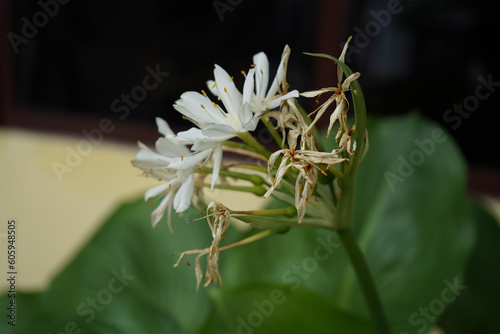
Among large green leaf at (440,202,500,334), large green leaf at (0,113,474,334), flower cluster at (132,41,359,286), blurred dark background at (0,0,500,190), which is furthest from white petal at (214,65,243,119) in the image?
blurred dark background at (0,0,500,190)

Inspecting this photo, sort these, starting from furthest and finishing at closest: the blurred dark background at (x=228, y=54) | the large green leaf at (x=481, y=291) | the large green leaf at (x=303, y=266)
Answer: the blurred dark background at (x=228, y=54)
the large green leaf at (x=481, y=291)
the large green leaf at (x=303, y=266)

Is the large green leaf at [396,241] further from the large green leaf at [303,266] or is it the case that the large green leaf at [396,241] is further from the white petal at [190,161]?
the white petal at [190,161]

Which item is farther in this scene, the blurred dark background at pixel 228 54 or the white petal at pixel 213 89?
the blurred dark background at pixel 228 54

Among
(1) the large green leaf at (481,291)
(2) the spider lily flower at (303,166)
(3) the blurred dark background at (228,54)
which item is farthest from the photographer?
(3) the blurred dark background at (228,54)

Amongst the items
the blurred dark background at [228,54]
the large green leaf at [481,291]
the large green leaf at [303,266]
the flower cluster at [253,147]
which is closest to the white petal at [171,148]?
the flower cluster at [253,147]

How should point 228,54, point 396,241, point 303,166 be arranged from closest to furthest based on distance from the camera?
point 303,166 < point 396,241 < point 228,54

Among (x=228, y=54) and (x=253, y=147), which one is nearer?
(x=253, y=147)

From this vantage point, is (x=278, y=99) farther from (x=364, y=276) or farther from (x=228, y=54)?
(x=228, y=54)

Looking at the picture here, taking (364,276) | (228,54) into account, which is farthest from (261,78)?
(228,54)
